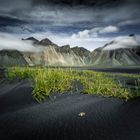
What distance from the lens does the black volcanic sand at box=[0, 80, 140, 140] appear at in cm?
665

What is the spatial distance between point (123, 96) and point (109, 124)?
356 cm

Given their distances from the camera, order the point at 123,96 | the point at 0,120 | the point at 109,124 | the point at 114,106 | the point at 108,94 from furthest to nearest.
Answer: the point at 108,94 < the point at 123,96 < the point at 114,106 < the point at 0,120 < the point at 109,124

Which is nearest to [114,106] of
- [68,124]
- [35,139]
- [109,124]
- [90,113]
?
[90,113]

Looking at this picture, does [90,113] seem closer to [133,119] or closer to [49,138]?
[133,119]

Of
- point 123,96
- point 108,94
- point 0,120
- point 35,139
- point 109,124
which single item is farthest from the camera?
point 108,94

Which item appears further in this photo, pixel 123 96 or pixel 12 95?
pixel 12 95

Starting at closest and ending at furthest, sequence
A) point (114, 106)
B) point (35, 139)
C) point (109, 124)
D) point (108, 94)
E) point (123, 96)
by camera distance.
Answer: point (35, 139), point (109, 124), point (114, 106), point (123, 96), point (108, 94)

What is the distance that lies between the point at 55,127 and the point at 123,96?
456cm

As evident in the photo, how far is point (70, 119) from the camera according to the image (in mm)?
8102

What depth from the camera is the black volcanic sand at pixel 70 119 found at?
6.65 meters

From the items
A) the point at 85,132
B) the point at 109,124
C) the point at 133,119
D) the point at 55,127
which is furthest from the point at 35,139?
the point at 133,119

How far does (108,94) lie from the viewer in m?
11.5

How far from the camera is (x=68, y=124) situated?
7594 millimetres

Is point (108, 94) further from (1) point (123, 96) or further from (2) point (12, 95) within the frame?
(2) point (12, 95)
